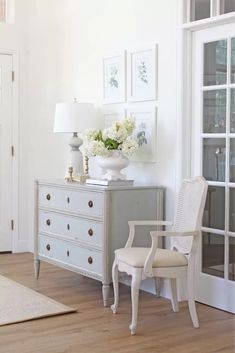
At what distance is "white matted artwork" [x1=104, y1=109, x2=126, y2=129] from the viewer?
5.03 metres

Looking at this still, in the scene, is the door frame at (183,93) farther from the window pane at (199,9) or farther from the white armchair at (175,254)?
the white armchair at (175,254)

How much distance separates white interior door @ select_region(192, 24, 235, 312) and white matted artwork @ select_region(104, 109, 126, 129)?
0.82m

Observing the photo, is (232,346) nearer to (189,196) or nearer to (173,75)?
(189,196)

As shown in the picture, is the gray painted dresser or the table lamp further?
the table lamp

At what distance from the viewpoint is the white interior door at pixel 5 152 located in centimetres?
624

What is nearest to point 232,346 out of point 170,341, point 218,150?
point 170,341

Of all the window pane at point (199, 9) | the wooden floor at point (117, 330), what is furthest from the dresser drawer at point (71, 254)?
the window pane at point (199, 9)

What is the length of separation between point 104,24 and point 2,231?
8.18ft

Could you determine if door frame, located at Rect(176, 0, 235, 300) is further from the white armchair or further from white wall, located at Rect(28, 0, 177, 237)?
the white armchair

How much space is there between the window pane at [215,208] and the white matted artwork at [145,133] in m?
0.60

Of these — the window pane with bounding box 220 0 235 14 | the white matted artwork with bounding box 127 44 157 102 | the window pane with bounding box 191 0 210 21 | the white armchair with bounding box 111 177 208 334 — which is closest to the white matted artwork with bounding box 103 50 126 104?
the white matted artwork with bounding box 127 44 157 102

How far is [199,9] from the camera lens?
168 inches

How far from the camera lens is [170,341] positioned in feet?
11.6

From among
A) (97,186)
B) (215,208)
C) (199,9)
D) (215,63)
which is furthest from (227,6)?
(97,186)
